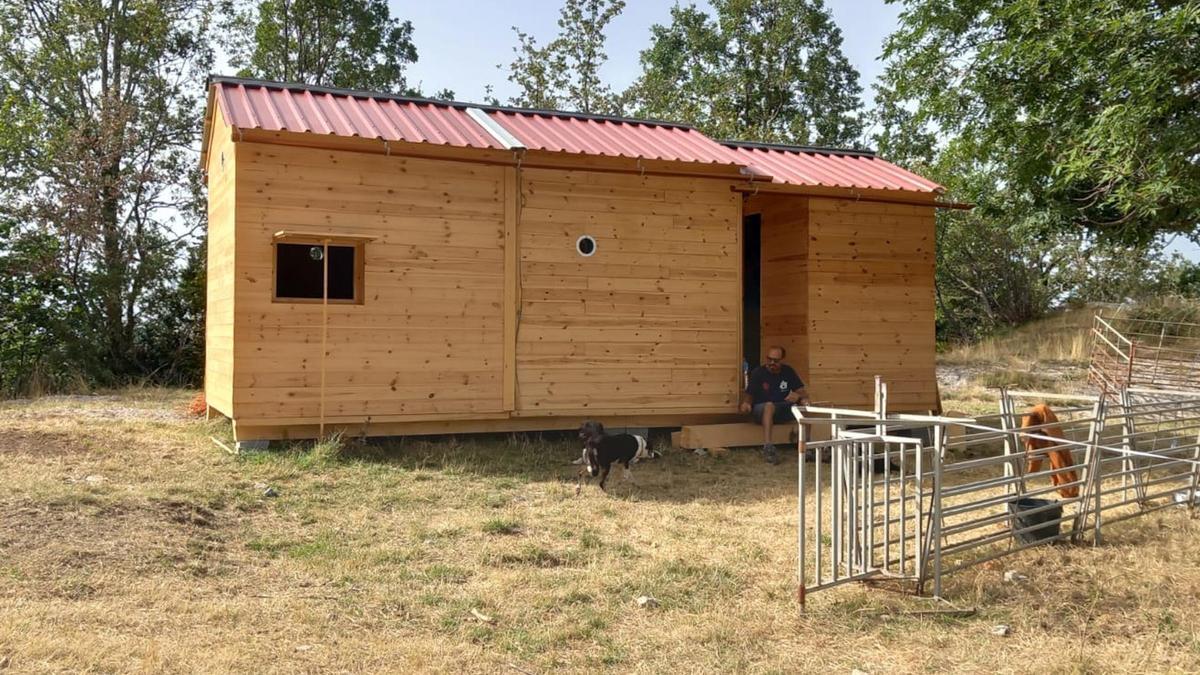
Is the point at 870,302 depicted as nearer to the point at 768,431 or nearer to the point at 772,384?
the point at 772,384

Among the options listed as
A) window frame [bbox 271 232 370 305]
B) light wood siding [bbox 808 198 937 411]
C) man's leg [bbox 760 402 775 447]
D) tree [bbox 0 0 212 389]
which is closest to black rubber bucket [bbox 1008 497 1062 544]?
man's leg [bbox 760 402 775 447]

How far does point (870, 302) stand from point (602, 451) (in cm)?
493

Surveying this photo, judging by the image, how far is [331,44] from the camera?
25.3 meters

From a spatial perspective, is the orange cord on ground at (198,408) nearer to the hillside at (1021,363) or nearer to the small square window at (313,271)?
the small square window at (313,271)

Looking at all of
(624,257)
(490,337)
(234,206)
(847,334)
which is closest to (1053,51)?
(847,334)

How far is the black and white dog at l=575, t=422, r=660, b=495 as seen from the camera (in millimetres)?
8477

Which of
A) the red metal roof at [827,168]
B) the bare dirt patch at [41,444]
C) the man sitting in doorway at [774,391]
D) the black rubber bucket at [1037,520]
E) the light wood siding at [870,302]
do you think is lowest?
the black rubber bucket at [1037,520]

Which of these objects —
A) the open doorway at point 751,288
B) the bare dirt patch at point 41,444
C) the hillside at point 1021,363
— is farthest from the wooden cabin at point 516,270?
the hillside at point 1021,363

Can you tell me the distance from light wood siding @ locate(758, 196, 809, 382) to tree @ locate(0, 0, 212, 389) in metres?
12.3

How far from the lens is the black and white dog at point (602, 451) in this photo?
8.48m

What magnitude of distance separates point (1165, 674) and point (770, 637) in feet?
5.79

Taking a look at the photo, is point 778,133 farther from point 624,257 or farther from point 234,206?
point 234,206

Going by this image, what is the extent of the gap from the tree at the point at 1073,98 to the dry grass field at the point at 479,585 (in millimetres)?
5068

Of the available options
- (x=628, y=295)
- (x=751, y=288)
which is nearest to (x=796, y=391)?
(x=628, y=295)
